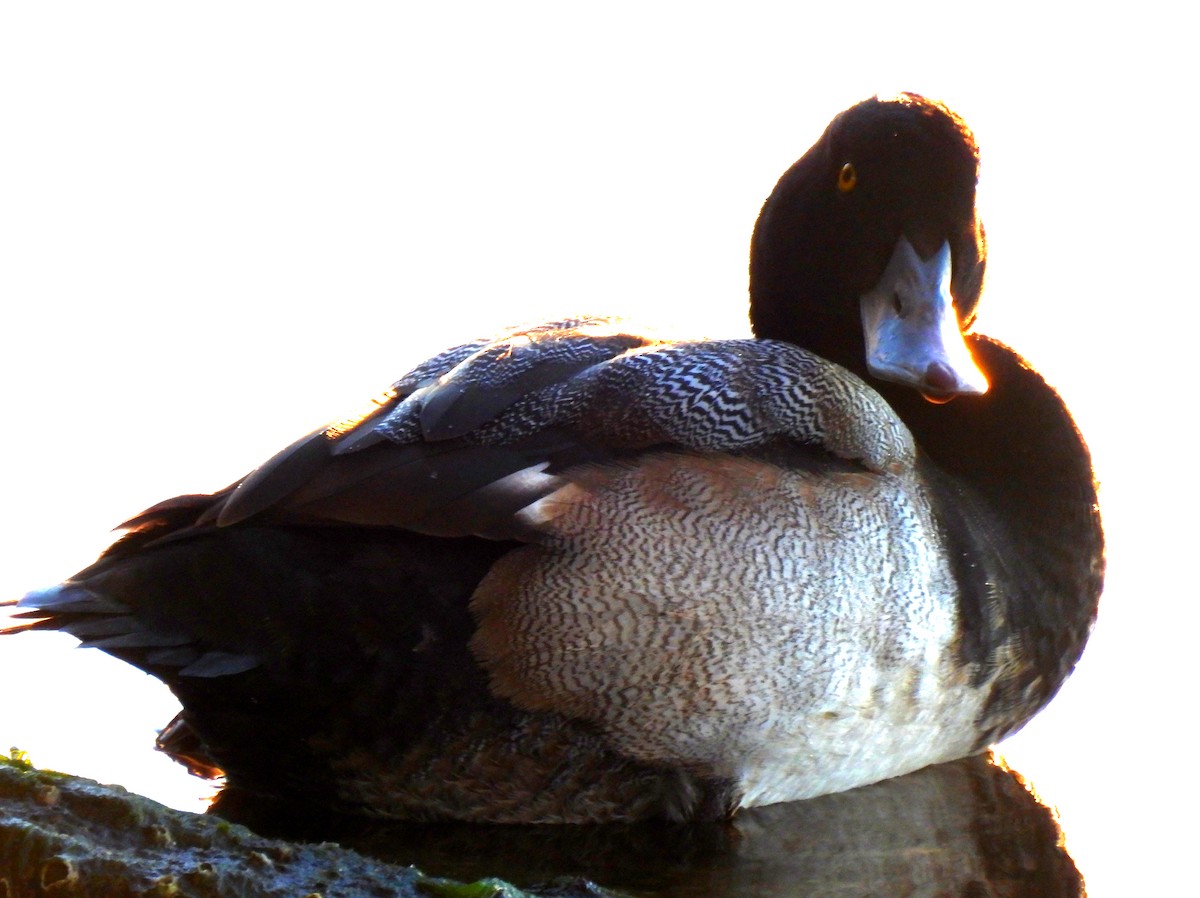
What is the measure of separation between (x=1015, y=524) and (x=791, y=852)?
103 centimetres

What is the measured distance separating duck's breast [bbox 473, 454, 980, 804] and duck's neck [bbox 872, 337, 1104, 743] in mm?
282

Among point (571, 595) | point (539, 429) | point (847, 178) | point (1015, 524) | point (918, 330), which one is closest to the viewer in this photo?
point (571, 595)

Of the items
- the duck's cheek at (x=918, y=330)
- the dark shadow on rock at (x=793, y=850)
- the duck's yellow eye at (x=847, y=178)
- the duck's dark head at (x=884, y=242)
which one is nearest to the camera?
the dark shadow on rock at (x=793, y=850)

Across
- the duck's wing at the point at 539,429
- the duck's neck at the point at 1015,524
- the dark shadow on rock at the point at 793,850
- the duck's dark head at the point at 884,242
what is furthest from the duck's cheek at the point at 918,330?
the dark shadow on rock at the point at 793,850

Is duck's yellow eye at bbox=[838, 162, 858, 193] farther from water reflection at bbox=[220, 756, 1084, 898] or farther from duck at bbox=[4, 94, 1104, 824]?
water reflection at bbox=[220, 756, 1084, 898]

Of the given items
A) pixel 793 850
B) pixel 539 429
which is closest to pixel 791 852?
pixel 793 850

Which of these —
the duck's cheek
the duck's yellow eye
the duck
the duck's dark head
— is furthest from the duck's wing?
the duck's yellow eye

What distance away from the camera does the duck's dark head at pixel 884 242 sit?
12.4 ft

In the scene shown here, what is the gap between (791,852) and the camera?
328 centimetres

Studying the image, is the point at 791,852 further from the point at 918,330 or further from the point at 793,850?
the point at 918,330

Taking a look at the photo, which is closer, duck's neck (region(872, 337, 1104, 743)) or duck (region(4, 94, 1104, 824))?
duck (region(4, 94, 1104, 824))

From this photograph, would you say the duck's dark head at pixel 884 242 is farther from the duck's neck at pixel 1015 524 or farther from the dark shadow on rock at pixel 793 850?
the dark shadow on rock at pixel 793 850

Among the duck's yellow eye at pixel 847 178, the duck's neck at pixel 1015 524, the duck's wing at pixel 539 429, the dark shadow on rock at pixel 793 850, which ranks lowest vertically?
the dark shadow on rock at pixel 793 850

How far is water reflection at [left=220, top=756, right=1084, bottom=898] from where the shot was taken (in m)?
3.14
